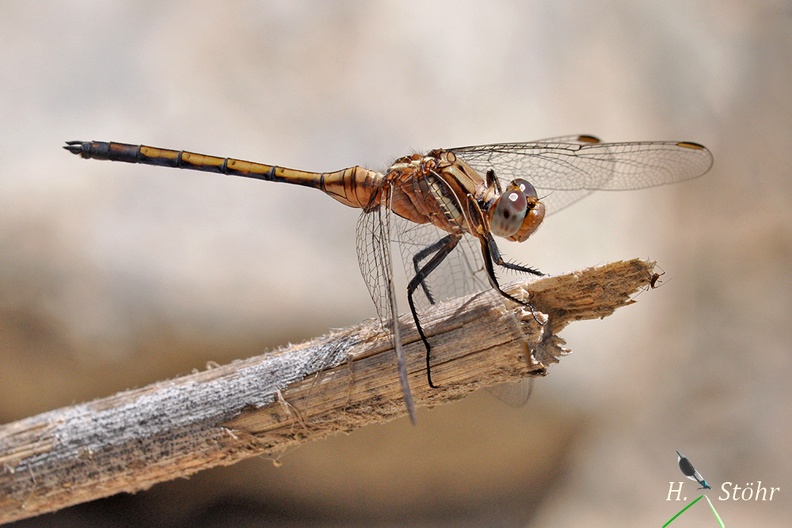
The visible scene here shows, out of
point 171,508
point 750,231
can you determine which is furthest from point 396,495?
point 750,231

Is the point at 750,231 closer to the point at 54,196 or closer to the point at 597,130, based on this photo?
the point at 597,130

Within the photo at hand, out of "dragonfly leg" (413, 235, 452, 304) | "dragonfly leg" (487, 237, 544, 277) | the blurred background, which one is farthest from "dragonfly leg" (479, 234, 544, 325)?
the blurred background

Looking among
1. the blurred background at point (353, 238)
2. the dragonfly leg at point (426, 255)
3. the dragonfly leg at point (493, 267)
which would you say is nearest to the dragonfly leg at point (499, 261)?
the dragonfly leg at point (493, 267)

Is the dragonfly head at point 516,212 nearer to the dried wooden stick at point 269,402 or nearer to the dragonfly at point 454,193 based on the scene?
the dragonfly at point 454,193

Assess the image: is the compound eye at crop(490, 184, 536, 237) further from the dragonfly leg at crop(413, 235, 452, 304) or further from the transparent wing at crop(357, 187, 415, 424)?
the transparent wing at crop(357, 187, 415, 424)

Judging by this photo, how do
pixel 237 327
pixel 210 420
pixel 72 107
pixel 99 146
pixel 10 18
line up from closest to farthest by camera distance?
pixel 210 420 < pixel 99 146 < pixel 237 327 < pixel 72 107 < pixel 10 18
